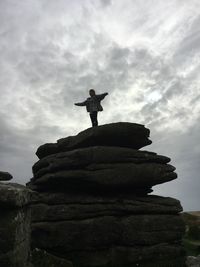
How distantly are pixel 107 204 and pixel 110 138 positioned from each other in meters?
5.29

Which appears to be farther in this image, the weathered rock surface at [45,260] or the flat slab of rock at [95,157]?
the flat slab of rock at [95,157]

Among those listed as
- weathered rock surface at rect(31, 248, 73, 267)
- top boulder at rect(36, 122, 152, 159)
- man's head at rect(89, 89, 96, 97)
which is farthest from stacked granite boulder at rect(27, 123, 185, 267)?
weathered rock surface at rect(31, 248, 73, 267)

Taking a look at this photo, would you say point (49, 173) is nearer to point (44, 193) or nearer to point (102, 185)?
point (44, 193)

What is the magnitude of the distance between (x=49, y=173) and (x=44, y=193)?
168 cm

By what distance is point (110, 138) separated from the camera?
29.7 metres

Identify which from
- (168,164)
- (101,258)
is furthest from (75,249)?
(168,164)

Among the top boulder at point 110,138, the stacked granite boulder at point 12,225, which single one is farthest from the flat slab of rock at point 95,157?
the stacked granite boulder at point 12,225

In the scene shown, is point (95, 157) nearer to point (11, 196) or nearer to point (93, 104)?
Answer: point (93, 104)

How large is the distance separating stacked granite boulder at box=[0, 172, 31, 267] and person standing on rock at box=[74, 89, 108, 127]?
66.1ft

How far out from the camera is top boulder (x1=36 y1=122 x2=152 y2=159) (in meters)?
29.2

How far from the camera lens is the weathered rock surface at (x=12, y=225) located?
9492 millimetres

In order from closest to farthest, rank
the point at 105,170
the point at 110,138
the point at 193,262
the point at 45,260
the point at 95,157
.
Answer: the point at 45,260, the point at 193,262, the point at 105,170, the point at 95,157, the point at 110,138

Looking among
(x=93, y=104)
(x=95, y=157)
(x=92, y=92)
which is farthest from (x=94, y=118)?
(x=95, y=157)

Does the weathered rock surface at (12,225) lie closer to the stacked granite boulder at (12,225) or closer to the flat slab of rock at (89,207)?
the stacked granite boulder at (12,225)
